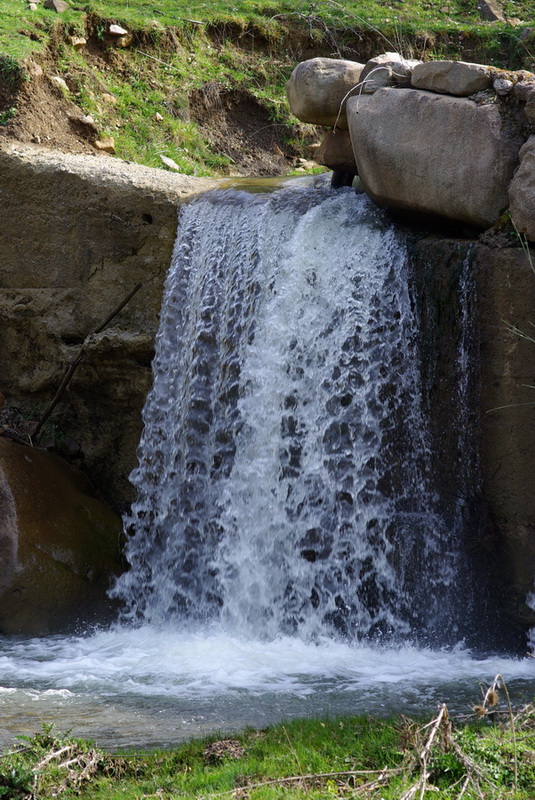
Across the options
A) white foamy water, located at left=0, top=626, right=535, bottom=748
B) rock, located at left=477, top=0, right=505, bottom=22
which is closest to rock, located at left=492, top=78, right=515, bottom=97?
white foamy water, located at left=0, top=626, right=535, bottom=748

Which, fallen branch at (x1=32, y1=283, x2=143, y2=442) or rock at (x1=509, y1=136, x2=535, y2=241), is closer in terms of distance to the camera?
rock at (x1=509, y1=136, x2=535, y2=241)

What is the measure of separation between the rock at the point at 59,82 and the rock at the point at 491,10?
5629 millimetres

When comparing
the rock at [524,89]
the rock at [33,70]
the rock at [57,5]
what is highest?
the rock at [57,5]

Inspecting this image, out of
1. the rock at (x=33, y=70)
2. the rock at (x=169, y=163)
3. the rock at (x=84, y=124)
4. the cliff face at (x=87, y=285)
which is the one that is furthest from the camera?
the rock at (x=169, y=163)

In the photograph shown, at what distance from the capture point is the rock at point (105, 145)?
830 cm

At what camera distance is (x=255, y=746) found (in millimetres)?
3330

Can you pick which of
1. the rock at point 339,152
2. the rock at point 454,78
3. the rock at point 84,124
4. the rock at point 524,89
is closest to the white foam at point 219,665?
the rock at point 524,89

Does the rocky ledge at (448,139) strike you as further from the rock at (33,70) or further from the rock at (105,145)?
the rock at (33,70)

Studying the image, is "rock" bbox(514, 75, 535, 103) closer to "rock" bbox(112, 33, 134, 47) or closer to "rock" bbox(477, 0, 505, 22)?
"rock" bbox(112, 33, 134, 47)

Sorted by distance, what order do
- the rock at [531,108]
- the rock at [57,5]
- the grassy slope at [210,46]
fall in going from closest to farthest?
the rock at [531,108] → the grassy slope at [210,46] → the rock at [57,5]

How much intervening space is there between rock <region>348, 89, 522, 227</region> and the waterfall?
12.6 inches

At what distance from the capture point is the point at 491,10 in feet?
36.9

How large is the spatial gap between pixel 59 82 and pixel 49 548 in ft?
15.5

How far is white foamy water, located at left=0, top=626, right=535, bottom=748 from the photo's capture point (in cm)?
378
